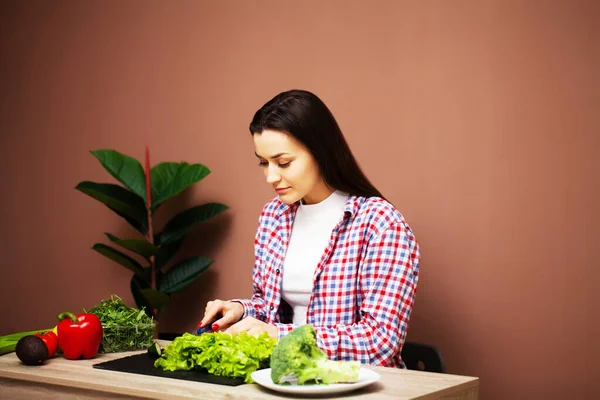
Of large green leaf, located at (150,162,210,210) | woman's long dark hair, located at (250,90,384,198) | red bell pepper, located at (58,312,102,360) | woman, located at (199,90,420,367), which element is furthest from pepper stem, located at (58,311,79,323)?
large green leaf, located at (150,162,210,210)

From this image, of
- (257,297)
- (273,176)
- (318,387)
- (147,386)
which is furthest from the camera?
(257,297)

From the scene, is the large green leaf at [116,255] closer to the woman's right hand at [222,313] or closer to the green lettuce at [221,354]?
the woman's right hand at [222,313]

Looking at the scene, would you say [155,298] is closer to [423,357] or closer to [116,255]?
[116,255]

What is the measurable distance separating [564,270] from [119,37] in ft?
8.76

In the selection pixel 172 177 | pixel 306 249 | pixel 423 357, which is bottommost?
pixel 423 357

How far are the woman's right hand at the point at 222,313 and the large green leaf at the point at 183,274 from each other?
1092 mm

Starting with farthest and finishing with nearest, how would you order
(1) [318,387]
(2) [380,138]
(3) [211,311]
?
(2) [380,138] → (3) [211,311] → (1) [318,387]

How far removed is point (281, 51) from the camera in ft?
11.6

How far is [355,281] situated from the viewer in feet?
8.21

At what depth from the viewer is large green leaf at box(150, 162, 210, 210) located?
3533 mm

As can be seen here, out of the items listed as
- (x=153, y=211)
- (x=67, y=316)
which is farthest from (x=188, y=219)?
(x=67, y=316)

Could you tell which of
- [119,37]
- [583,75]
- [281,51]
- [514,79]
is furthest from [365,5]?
[119,37]

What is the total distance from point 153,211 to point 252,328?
1.65 metres

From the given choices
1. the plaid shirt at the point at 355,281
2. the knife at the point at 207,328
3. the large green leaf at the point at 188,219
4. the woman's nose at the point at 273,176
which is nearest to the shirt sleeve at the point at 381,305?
the plaid shirt at the point at 355,281
